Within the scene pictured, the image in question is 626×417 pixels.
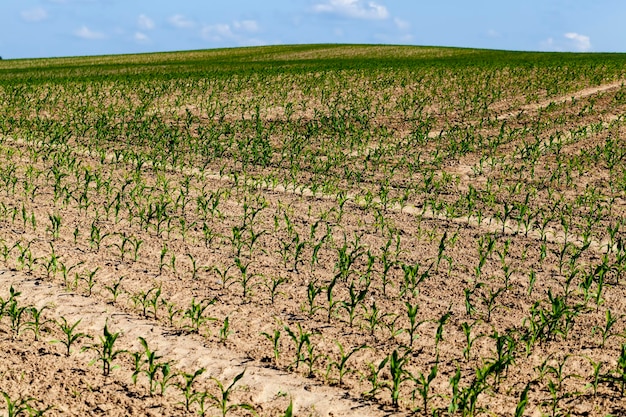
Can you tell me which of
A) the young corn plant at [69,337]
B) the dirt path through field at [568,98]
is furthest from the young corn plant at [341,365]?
the dirt path through field at [568,98]

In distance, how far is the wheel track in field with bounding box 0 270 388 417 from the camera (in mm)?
5102

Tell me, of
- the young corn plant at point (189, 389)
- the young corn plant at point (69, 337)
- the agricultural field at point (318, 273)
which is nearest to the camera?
the young corn plant at point (189, 389)

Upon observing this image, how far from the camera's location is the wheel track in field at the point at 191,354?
5.10 m

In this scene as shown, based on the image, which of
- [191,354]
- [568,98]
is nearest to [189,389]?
[191,354]

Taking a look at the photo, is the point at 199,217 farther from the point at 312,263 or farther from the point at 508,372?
the point at 508,372

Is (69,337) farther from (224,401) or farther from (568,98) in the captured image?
(568,98)

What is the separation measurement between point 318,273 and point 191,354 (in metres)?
2.43

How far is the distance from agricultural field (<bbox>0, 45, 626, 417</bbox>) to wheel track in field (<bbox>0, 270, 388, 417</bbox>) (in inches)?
0.8

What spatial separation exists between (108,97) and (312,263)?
840 inches

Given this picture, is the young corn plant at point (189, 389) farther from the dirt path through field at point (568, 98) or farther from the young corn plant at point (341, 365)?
the dirt path through field at point (568, 98)

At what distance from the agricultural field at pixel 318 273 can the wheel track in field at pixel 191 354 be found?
0.07 feet

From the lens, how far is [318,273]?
312 inches

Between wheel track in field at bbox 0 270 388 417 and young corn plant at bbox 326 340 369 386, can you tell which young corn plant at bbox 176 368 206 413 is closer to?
wheel track in field at bbox 0 270 388 417

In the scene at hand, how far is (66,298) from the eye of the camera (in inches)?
277
